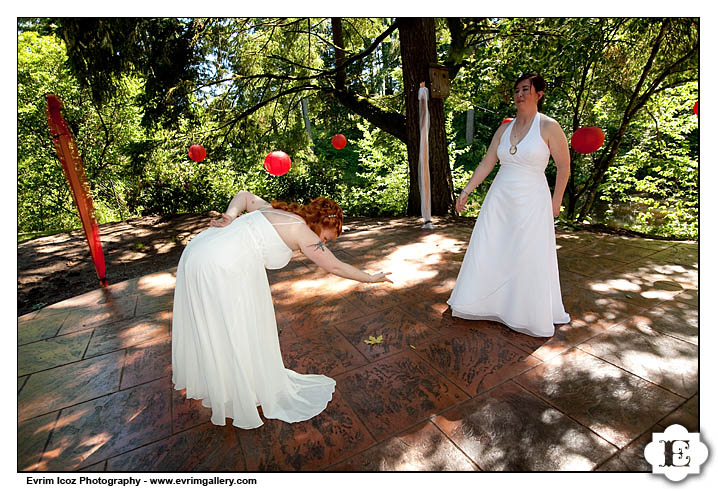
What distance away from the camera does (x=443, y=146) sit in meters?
8.55

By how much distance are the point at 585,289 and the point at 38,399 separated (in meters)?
5.44

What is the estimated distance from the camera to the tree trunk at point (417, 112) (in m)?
7.98

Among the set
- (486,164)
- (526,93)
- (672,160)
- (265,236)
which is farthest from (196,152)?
(672,160)

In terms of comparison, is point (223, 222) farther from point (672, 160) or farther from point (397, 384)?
point (672, 160)

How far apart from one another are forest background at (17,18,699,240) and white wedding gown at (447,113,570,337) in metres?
3.03

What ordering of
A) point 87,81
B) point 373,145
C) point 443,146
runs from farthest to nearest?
1. point 373,145
2. point 443,146
3. point 87,81

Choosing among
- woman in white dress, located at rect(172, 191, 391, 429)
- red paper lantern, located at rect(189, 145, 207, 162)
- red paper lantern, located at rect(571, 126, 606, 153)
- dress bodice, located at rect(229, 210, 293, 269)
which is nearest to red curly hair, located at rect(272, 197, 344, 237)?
woman in white dress, located at rect(172, 191, 391, 429)

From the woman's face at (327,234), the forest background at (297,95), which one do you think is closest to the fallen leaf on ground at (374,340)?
the woman's face at (327,234)

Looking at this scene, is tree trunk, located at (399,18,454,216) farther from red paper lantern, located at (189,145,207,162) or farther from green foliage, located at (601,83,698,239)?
red paper lantern, located at (189,145,207,162)

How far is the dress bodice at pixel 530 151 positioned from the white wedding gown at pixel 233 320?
226 centimetres

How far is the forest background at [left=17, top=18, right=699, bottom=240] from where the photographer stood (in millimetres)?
6465

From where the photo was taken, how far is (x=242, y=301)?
2.19m
